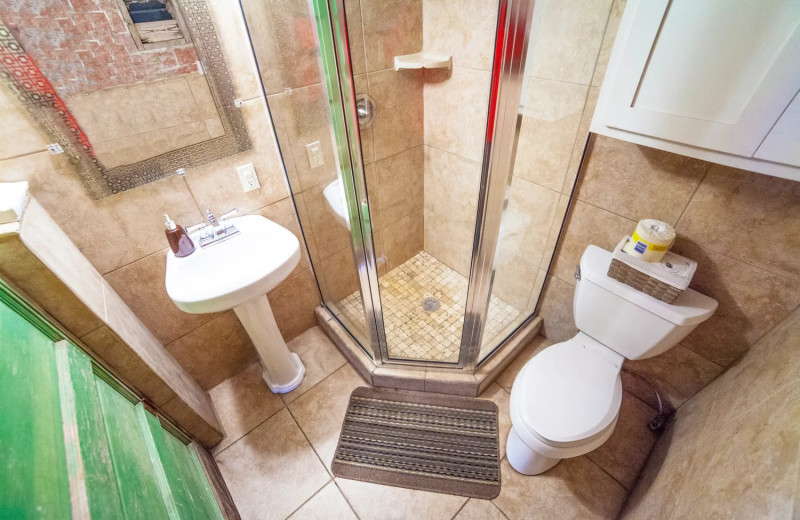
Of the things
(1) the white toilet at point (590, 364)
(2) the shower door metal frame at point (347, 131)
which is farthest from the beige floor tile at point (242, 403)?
(1) the white toilet at point (590, 364)

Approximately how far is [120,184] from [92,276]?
32cm

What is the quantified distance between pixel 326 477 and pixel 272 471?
0.24 meters

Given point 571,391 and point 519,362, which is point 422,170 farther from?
point 571,391

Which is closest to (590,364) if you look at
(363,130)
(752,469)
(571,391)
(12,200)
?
(571,391)

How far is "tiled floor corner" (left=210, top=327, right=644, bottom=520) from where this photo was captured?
127cm

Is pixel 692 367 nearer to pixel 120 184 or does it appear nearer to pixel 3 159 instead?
pixel 120 184

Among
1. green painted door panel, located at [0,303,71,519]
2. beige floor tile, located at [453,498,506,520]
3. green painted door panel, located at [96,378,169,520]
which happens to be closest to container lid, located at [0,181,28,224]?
green painted door panel, located at [0,303,71,519]

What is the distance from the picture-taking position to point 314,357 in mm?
1836

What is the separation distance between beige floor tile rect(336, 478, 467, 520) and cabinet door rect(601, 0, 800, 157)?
1474 millimetres

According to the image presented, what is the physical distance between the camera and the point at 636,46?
84cm

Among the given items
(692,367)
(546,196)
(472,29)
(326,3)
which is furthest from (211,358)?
(692,367)

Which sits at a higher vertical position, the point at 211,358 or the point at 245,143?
the point at 245,143

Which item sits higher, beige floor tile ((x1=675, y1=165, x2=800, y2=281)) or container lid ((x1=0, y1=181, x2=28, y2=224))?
container lid ((x1=0, y1=181, x2=28, y2=224))

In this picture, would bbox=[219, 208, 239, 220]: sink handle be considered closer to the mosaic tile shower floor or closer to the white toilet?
the mosaic tile shower floor
